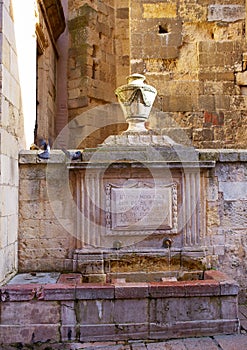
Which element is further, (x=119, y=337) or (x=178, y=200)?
(x=178, y=200)

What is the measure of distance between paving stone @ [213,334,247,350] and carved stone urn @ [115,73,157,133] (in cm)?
219

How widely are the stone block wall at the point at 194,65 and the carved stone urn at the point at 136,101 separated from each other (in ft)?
7.95

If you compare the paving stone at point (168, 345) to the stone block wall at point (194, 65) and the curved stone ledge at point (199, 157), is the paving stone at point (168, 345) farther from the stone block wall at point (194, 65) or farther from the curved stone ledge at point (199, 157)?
the stone block wall at point (194, 65)

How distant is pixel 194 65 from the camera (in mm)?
6941

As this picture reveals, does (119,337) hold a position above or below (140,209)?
below

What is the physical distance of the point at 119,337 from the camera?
3.27m

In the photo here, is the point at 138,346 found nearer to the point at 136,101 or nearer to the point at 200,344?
the point at 200,344

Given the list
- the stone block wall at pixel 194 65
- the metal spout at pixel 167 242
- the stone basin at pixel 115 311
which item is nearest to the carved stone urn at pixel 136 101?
the metal spout at pixel 167 242


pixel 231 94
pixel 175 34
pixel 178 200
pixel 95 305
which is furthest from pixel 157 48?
pixel 95 305

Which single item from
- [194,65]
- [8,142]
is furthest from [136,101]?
[194,65]

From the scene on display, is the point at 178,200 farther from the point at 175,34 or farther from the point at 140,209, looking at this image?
the point at 175,34

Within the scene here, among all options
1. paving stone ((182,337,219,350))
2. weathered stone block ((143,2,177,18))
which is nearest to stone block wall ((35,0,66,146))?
weathered stone block ((143,2,177,18))

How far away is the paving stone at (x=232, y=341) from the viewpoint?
3.07m

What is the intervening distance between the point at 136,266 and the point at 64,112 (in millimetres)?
4791
